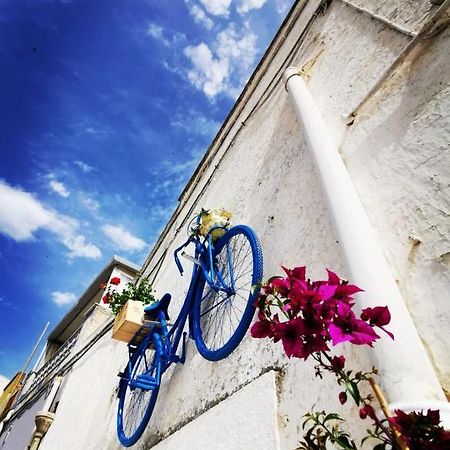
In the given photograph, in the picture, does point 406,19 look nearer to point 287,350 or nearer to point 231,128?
point 287,350

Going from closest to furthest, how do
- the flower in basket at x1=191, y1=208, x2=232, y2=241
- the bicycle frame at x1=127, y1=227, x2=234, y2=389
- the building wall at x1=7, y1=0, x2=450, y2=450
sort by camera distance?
1. the building wall at x1=7, y1=0, x2=450, y2=450
2. the bicycle frame at x1=127, y1=227, x2=234, y2=389
3. the flower in basket at x1=191, y1=208, x2=232, y2=241

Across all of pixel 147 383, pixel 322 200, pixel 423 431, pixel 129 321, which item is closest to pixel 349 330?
pixel 423 431

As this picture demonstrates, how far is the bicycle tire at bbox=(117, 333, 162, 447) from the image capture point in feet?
11.7

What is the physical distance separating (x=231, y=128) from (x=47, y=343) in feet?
46.7

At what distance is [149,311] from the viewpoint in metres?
4.17

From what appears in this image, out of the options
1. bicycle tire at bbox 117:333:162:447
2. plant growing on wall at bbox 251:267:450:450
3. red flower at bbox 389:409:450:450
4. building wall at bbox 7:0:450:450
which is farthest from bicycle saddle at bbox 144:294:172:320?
red flower at bbox 389:409:450:450

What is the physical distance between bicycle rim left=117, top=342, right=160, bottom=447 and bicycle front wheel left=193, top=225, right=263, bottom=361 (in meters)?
0.69

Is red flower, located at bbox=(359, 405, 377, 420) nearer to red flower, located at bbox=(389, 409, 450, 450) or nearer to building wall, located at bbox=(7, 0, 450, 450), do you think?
red flower, located at bbox=(389, 409, 450, 450)

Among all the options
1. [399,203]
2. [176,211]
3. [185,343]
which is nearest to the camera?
[399,203]

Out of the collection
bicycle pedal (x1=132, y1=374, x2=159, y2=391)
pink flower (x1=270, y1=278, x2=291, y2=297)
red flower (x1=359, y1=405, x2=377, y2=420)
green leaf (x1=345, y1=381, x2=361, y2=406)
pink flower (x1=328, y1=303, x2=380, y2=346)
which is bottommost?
red flower (x1=359, y1=405, x2=377, y2=420)

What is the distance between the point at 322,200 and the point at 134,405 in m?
3.52

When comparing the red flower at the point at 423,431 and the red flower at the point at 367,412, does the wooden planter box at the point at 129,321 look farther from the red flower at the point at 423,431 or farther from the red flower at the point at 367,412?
the red flower at the point at 423,431

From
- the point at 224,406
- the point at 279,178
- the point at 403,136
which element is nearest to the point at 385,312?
the point at 403,136

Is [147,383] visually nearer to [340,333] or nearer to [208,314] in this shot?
[208,314]
